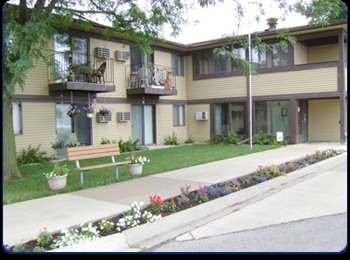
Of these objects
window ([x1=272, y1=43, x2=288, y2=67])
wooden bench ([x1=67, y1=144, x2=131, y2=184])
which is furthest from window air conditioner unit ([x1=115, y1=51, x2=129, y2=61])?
wooden bench ([x1=67, y1=144, x2=131, y2=184])

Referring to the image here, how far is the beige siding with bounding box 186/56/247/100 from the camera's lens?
65.1ft

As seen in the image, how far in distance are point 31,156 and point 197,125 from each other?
1075cm

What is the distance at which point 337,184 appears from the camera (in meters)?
8.84

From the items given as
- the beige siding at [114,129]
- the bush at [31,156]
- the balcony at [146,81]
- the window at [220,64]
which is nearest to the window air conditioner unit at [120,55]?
the balcony at [146,81]

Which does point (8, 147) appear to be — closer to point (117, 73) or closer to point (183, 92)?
point (117, 73)

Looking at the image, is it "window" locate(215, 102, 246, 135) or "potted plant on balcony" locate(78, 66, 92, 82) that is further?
"window" locate(215, 102, 246, 135)

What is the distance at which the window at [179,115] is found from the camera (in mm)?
21094

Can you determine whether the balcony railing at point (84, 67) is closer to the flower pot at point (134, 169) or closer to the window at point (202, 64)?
the flower pot at point (134, 169)

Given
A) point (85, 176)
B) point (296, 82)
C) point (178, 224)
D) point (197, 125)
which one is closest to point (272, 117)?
point (296, 82)

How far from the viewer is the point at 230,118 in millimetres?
20516

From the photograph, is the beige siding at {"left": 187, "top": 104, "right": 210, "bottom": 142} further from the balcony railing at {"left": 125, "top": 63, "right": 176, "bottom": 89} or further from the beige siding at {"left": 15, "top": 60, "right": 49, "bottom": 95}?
the beige siding at {"left": 15, "top": 60, "right": 49, "bottom": 95}

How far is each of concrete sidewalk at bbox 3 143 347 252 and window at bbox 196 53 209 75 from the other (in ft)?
38.7

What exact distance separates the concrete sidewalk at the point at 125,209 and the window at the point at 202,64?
38.7 ft

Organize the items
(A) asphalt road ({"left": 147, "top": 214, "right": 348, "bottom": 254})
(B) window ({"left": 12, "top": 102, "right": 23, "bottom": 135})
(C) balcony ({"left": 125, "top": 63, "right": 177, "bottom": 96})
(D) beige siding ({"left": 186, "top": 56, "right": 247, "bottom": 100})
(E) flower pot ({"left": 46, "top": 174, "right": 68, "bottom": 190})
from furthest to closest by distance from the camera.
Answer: (D) beige siding ({"left": 186, "top": 56, "right": 247, "bottom": 100}) → (C) balcony ({"left": 125, "top": 63, "right": 177, "bottom": 96}) → (B) window ({"left": 12, "top": 102, "right": 23, "bottom": 135}) → (E) flower pot ({"left": 46, "top": 174, "right": 68, "bottom": 190}) → (A) asphalt road ({"left": 147, "top": 214, "right": 348, "bottom": 254})
